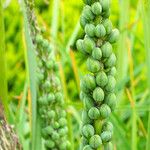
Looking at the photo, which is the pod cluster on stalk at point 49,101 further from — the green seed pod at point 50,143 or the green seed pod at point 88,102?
the green seed pod at point 88,102

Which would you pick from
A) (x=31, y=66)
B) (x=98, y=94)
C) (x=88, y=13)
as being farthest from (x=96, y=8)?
(x=31, y=66)

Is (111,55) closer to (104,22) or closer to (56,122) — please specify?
(104,22)

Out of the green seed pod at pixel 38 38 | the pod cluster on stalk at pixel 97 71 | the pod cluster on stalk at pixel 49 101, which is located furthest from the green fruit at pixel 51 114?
the pod cluster on stalk at pixel 97 71

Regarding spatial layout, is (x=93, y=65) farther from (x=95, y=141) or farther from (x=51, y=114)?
(x=51, y=114)

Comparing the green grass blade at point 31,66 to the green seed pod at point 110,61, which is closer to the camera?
the green seed pod at point 110,61

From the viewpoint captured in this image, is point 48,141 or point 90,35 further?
point 48,141

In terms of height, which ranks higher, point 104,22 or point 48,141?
point 104,22

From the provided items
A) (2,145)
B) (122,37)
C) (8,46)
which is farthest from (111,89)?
(8,46)
